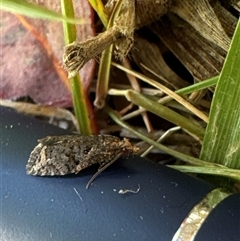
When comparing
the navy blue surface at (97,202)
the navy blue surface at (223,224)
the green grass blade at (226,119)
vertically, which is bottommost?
the navy blue surface at (97,202)

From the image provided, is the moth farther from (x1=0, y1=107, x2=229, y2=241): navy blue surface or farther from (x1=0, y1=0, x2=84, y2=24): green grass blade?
(x1=0, y1=0, x2=84, y2=24): green grass blade

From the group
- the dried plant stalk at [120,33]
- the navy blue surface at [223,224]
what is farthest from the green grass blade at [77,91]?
the navy blue surface at [223,224]

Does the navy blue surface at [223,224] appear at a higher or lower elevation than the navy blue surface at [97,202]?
higher

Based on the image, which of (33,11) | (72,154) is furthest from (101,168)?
(33,11)

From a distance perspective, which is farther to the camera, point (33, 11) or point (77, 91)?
point (77, 91)

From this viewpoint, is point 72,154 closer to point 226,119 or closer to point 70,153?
point 70,153

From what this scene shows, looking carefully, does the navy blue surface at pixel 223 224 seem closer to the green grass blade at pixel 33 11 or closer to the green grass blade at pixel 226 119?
the green grass blade at pixel 226 119

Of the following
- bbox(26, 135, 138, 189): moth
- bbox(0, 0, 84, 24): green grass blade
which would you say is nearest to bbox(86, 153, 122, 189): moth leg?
bbox(26, 135, 138, 189): moth
